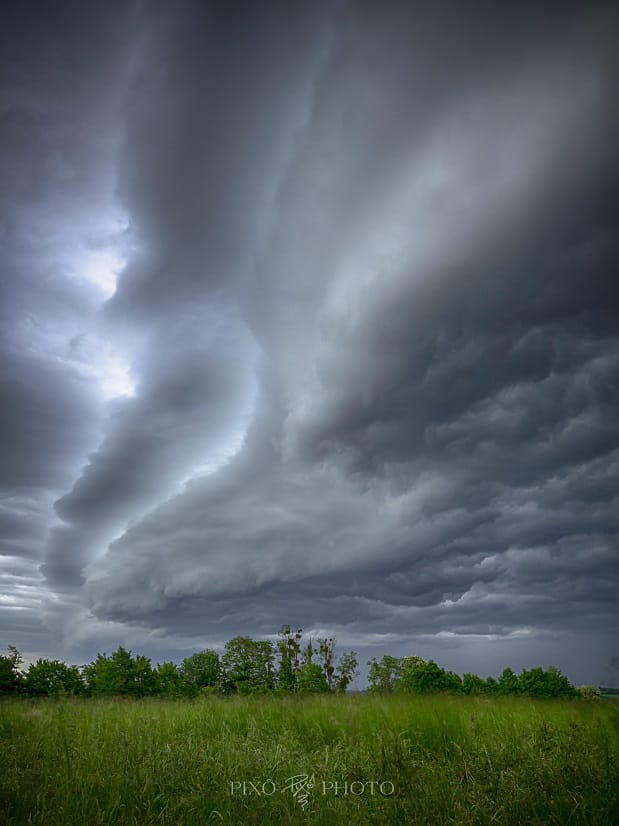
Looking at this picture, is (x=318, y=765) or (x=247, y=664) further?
(x=247, y=664)

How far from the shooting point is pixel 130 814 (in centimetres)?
642

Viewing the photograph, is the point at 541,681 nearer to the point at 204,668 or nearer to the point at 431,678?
the point at 431,678

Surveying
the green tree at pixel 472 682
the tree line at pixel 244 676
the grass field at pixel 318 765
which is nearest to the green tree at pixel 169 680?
the tree line at pixel 244 676

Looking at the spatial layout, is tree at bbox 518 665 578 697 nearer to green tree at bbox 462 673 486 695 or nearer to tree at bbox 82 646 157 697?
green tree at bbox 462 673 486 695

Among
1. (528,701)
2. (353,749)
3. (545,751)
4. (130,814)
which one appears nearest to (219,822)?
(130,814)

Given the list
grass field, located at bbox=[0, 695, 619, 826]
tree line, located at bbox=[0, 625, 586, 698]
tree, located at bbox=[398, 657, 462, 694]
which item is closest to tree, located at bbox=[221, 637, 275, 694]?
tree line, located at bbox=[0, 625, 586, 698]

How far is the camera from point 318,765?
802cm

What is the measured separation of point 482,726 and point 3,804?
8.52m

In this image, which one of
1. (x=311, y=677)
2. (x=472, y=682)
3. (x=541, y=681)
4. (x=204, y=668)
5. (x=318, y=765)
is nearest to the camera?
(x=318, y=765)

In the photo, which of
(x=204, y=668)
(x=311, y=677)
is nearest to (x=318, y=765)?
(x=311, y=677)

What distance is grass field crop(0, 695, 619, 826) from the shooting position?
6309 millimetres

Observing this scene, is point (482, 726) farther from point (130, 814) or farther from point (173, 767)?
point (130, 814)

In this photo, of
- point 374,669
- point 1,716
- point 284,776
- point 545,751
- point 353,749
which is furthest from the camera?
point 374,669

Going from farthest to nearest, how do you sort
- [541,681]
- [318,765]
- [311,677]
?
[311,677] < [541,681] < [318,765]
